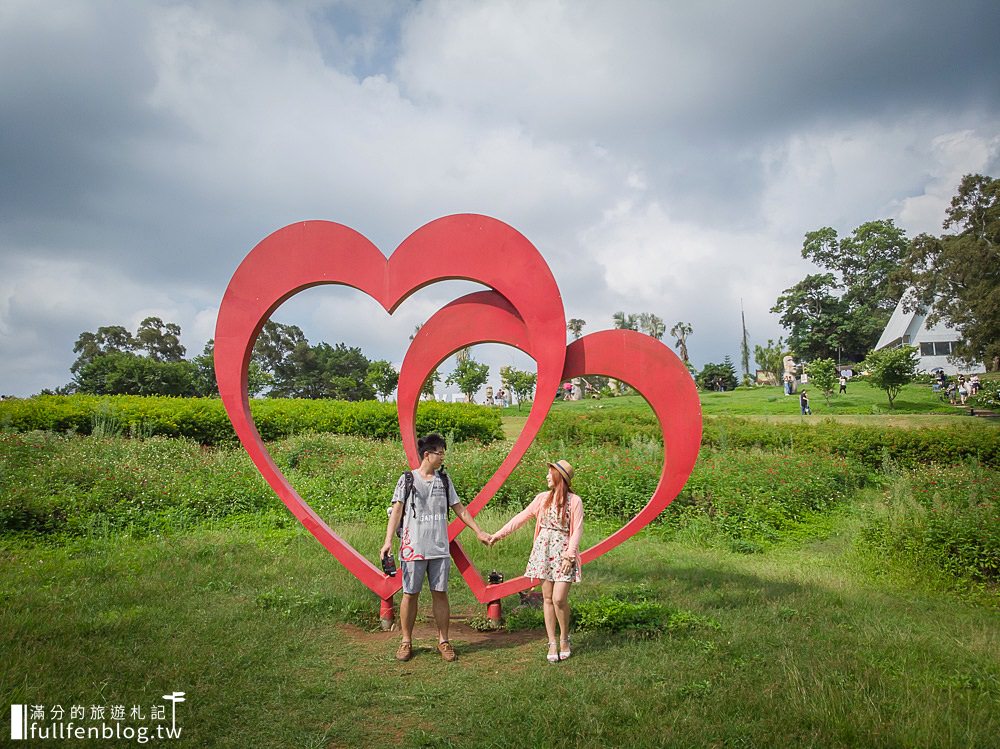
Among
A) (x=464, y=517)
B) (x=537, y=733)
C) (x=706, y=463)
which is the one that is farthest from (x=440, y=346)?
(x=706, y=463)

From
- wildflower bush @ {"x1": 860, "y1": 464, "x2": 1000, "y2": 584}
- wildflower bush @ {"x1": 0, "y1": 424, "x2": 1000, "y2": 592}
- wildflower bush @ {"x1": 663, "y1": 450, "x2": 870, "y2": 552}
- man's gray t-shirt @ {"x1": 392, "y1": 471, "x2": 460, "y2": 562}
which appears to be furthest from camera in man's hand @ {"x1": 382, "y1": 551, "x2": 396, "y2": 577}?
wildflower bush @ {"x1": 860, "y1": 464, "x2": 1000, "y2": 584}

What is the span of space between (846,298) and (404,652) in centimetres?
5045

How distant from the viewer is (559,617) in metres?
4.52

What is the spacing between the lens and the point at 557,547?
15.1 feet

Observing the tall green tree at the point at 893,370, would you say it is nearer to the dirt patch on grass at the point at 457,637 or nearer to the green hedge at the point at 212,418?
the green hedge at the point at 212,418

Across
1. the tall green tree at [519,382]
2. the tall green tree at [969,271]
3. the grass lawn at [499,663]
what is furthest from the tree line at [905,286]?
the grass lawn at [499,663]

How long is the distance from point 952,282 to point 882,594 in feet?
86.5

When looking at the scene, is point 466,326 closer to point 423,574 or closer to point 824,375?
point 423,574

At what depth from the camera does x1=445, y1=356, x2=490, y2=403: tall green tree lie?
3045 cm

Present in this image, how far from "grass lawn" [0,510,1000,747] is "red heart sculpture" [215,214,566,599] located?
105 cm

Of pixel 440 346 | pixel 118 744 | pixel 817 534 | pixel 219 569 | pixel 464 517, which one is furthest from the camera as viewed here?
pixel 817 534

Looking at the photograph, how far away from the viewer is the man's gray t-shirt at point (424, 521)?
4621mm

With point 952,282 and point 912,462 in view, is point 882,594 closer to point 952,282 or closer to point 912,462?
point 912,462

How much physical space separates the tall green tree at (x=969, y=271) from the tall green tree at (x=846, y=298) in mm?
15072
